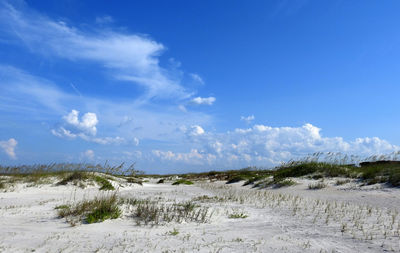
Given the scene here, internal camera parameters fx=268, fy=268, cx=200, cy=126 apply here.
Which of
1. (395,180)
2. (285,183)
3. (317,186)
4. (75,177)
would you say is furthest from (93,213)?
(75,177)

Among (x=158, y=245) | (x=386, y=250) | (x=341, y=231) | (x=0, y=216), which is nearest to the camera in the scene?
(x=386, y=250)

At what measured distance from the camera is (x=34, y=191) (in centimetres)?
1524

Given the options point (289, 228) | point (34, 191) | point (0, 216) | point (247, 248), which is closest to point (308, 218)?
point (289, 228)

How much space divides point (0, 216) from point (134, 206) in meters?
3.62

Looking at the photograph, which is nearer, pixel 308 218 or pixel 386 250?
pixel 386 250

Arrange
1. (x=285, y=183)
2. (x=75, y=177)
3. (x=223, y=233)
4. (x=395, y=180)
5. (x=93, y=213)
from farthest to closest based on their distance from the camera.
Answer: (x=75, y=177)
(x=285, y=183)
(x=395, y=180)
(x=93, y=213)
(x=223, y=233)

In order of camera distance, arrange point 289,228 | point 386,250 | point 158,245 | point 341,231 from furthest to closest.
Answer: point 289,228 < point 341,231 < point 158,245 < point 386,250

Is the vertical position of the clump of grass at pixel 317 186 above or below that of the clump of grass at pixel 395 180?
below

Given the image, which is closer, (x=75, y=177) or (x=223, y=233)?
(x=223, y=233)

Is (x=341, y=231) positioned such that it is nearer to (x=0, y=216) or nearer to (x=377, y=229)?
(x=377, y=229)

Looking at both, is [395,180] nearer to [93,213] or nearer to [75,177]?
[93,213]

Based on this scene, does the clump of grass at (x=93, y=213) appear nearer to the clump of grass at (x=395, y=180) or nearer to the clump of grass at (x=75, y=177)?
the clump of grass at (x=75, y=177)

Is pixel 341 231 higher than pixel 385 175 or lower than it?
lower

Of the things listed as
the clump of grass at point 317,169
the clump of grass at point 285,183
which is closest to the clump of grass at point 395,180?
the clump of grass at point 317,169
